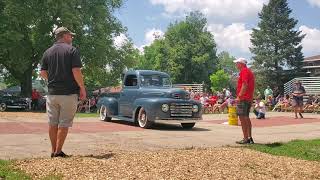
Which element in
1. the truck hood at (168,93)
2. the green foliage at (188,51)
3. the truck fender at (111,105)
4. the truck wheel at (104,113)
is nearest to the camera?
the truck hood at (168,93)

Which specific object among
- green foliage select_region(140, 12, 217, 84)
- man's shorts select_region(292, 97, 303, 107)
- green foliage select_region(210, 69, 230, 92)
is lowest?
man's shorts select_region(292, 97, 303, 107)

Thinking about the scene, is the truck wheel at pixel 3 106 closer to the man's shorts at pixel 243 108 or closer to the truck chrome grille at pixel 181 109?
the truck chrome grille at pixel 181 109

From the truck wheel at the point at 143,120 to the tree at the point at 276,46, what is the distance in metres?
63.7

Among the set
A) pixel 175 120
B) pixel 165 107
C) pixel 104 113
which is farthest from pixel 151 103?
pixel 104 113

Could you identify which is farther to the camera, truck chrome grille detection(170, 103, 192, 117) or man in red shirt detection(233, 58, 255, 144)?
truck chrome grille detection(170, 103, 192, 117)

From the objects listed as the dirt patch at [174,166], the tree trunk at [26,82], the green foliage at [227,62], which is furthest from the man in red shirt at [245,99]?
the green foliage at [227,62]

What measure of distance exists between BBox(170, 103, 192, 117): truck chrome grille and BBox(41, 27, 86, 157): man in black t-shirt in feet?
25.0

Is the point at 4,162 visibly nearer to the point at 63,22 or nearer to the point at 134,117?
the point at 134,117

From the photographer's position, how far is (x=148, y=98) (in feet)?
53.1

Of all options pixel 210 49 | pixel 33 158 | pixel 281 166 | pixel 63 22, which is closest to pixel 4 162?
pixel 33 158

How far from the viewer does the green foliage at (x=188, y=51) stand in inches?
3590

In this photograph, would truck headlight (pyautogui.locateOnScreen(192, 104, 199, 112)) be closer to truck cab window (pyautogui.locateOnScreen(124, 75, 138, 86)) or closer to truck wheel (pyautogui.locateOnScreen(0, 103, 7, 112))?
truck cab window (pyautogui.locateOnScreen(124, 75, 138, 86))

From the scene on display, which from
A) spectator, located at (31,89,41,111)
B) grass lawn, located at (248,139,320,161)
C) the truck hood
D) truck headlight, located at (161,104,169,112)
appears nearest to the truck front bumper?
truck headlight, located at (161,104,169,112)

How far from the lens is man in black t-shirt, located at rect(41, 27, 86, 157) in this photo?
26.7ft
